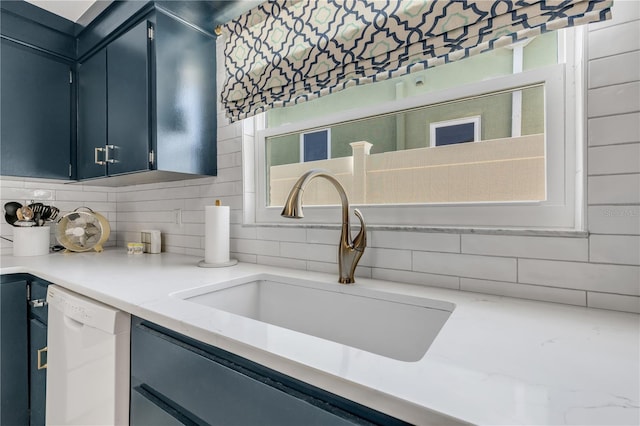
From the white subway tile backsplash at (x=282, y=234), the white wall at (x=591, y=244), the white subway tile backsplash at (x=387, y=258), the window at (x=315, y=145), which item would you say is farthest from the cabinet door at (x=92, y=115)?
the white subway tile backsplash at (x=387, y=258)

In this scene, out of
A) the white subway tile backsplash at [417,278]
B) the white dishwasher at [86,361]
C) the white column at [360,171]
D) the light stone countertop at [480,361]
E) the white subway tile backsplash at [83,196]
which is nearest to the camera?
the light stone countertop at [480,361]

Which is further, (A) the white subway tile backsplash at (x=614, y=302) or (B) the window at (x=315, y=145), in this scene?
(B) the window at (x=315, y=145)

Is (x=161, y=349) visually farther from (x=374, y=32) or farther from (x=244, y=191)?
(x=374, y=32)

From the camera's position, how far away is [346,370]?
0.51 m

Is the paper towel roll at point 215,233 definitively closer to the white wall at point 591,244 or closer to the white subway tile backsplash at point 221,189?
the white subway tile backsplash at point 221,189

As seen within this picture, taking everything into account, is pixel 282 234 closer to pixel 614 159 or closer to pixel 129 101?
pixel 129 101

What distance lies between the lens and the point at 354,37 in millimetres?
1125

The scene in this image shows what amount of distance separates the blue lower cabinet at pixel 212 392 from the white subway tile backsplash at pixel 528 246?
0.69 metres

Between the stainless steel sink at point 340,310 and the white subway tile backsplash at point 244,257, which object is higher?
the white subway tile backsplash at point 244,257

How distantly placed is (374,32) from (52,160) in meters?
1.99

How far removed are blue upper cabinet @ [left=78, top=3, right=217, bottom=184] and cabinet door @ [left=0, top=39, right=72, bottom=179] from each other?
0.19m

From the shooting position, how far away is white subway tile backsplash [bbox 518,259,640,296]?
0.79m

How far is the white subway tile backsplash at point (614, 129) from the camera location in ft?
2.56

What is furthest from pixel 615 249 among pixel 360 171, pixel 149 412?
pixel 149 412
